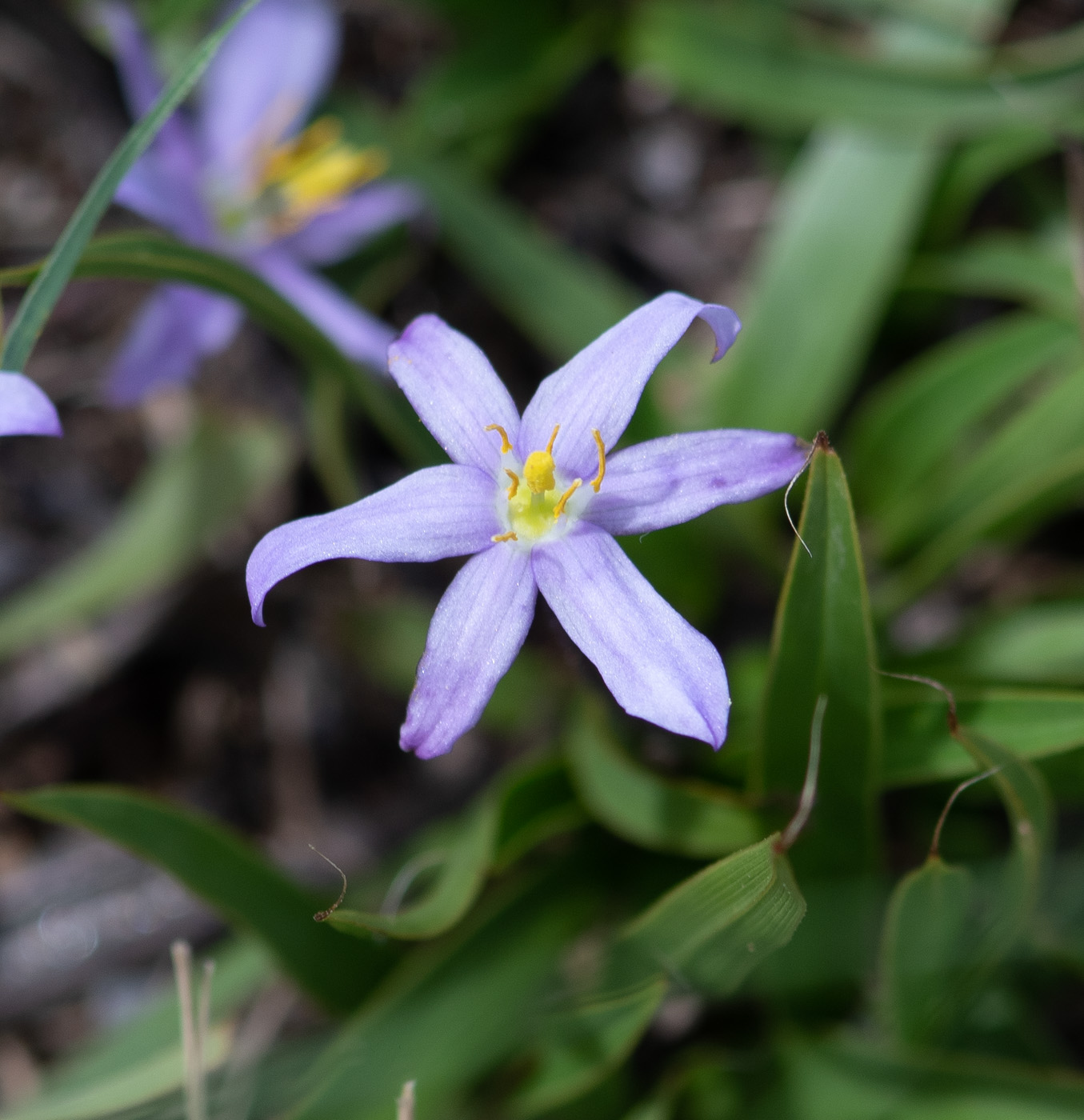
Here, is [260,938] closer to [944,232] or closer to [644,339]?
[644,339]

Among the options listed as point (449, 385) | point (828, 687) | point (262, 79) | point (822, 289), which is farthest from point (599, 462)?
point (262, 79)

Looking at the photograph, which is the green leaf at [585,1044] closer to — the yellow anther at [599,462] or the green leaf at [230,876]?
the green leaf at [230,876]

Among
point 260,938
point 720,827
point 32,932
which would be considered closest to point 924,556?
point 720,827

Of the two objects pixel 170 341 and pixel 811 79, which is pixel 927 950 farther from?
pixel 811 79

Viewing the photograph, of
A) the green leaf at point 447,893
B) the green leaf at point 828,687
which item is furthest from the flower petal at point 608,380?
the green leaf at point 447,893

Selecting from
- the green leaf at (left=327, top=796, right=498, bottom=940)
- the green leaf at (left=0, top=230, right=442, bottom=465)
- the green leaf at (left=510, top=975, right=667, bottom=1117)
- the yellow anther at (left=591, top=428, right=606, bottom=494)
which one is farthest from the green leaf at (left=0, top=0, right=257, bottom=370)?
the green leaf at (left=510, top=975, right=667, bottom=1117)
